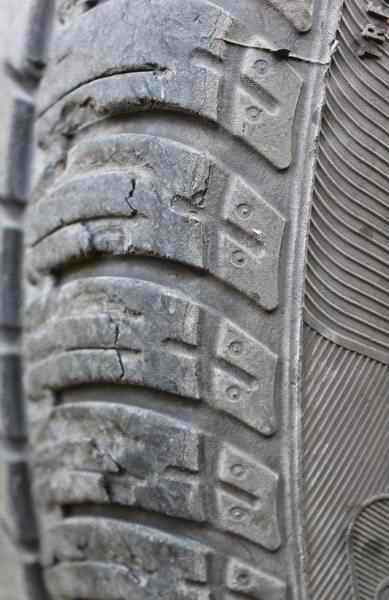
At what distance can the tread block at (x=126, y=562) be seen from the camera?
→ 68 centimetres

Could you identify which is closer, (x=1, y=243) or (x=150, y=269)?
(x=150, y=269)

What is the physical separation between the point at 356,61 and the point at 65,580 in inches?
22.3

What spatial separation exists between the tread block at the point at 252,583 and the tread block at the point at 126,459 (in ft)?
0.17

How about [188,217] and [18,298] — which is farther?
[18,298]

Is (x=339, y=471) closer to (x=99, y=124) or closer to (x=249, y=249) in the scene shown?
(x=249, y=249)

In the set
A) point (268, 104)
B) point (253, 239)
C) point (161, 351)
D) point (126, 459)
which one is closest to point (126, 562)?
point (126, 459)

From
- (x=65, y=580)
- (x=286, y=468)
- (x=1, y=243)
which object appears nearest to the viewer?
(x=286, y=468)

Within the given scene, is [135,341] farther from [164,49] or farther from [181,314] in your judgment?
[164,49]

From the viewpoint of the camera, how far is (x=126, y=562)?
718 millimetres

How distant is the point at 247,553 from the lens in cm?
68

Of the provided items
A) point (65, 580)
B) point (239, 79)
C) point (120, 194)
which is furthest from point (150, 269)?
point (65, 580)

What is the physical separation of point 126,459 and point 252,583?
0.15 m

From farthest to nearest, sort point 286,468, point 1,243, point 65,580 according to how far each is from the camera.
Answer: point 1,243 < point 65,580 < point 286,468

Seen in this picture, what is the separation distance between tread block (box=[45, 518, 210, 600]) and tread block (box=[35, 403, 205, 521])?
0.08 ft
